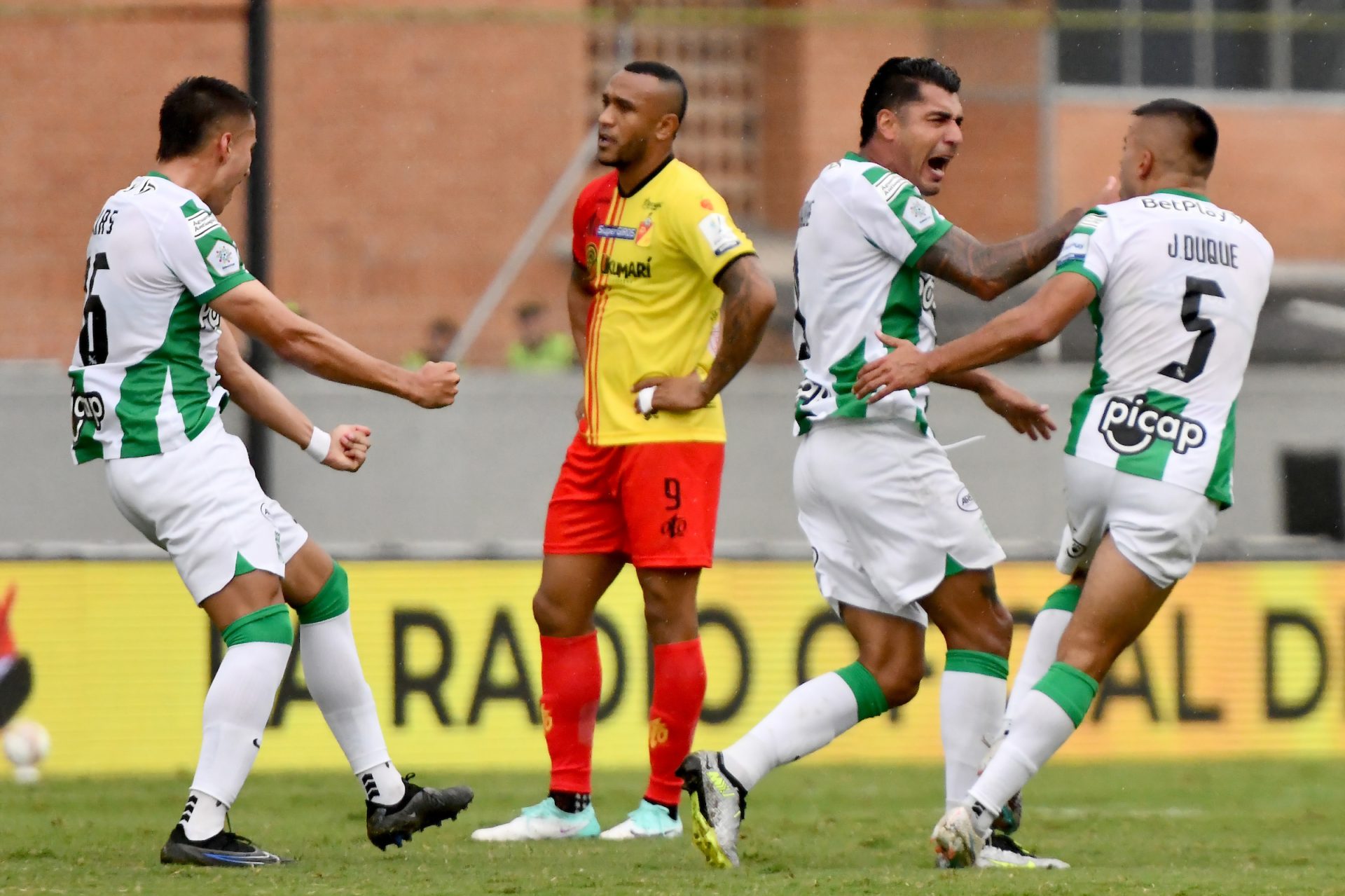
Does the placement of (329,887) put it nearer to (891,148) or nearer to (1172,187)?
(891,148)

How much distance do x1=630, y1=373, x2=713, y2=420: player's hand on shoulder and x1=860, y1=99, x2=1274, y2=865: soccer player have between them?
96 cm

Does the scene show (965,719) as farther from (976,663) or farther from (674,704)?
(674,704)

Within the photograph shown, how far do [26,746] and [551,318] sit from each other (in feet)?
16.1

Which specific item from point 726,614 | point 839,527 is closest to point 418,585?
point 726,614

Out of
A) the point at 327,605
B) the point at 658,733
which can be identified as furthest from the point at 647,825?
the point at 327,605

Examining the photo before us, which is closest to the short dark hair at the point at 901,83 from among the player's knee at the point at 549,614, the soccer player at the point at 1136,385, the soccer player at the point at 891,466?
the soccer player at the point at 891,466

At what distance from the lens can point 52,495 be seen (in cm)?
1142

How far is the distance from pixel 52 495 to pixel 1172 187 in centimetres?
786

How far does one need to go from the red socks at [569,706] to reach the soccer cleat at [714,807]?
1.08 meters

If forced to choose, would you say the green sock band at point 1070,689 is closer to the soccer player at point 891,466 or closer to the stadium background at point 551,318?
the soccer player at point 891,466

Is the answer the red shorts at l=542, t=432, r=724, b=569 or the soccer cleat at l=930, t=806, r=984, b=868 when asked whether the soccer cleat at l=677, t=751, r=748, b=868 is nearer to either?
the soccer cleat at l=930, t=806, r=984, b=868

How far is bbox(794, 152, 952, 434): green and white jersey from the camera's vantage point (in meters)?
5.41

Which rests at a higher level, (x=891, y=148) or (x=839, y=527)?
(x=891, y=148)

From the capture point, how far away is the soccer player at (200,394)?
522cm
